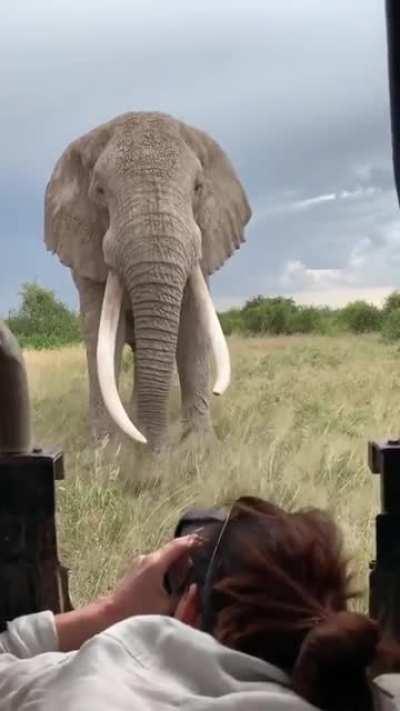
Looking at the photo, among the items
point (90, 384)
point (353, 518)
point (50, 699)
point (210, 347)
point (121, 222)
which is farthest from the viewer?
point (121, 222)

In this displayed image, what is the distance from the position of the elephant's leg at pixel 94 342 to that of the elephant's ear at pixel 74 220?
37 millimetres

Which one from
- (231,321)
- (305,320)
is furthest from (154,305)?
(305,320)

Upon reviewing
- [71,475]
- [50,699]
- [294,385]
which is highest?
[294,385]

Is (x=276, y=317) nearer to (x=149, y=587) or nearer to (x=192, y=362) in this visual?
(x=149, y=587)

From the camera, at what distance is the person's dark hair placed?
84 centimetres

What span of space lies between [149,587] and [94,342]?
1482mm

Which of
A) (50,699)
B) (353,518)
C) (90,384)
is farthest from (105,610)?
(90,384)

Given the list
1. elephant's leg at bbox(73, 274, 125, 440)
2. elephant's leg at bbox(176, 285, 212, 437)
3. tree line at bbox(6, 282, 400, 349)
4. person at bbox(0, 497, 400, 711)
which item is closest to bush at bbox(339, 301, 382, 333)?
tree line at bbox(6, 282, 400, 349)

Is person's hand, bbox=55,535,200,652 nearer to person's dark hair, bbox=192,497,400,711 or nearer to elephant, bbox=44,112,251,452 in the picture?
person's dark hair, bbox=192,497,400,711

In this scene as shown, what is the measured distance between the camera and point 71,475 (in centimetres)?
212

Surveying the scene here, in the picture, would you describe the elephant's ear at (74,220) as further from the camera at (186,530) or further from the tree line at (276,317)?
the camera at (186,530)

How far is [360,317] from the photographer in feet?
6.19

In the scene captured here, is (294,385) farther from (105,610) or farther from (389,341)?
(105,610)

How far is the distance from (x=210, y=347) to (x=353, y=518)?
0.80 metres
